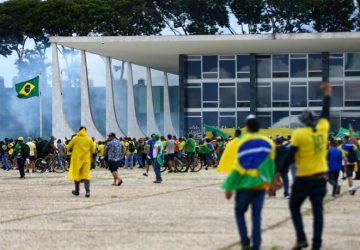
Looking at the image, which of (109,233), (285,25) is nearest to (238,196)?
(109,233)

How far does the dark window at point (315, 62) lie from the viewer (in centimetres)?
5475

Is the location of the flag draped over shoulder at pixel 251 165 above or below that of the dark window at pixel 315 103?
below

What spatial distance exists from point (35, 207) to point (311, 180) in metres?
8.13

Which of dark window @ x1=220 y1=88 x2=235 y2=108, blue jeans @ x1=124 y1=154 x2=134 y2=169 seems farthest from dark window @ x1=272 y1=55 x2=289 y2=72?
blue jeans @ x1=124 y1=154 x2=134 y2=169

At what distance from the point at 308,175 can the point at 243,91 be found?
1801 inches

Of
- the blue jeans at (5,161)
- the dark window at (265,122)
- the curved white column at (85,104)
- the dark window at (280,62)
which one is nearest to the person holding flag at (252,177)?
the blue jeans at (5,161)

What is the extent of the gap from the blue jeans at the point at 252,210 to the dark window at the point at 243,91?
45838 millimetres

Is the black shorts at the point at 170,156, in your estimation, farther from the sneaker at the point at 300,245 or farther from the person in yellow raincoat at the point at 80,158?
the sneaker at the point at 300,245

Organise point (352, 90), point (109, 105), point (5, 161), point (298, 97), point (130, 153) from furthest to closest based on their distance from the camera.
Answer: point (109, 105) → point (298, 97) → point (352, 90) → point (5, 161) → point (130, 153)

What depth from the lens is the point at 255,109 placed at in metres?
54.9

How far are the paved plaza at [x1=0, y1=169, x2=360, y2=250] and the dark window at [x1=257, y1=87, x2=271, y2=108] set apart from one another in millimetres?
34285

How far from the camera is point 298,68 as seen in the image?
2160 inches

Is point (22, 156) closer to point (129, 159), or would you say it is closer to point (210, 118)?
point (129, 159)

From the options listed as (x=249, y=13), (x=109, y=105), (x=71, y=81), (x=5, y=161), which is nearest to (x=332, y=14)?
(x=249, y=13)
